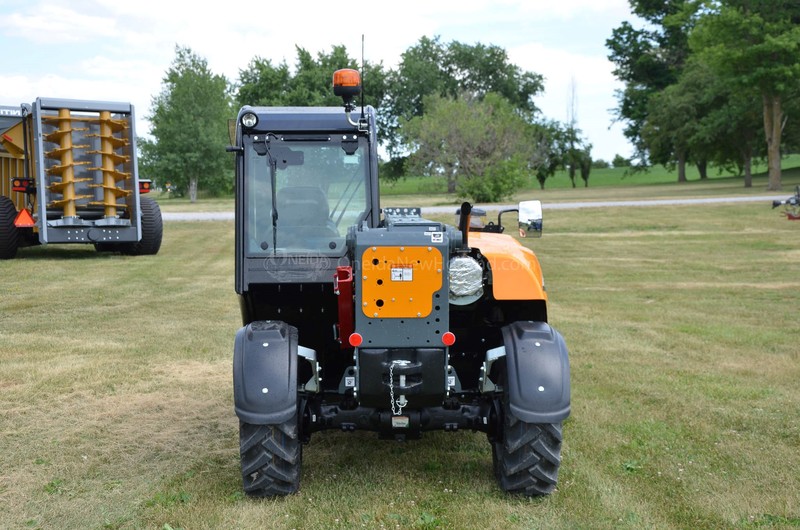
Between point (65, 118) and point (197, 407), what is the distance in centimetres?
1019

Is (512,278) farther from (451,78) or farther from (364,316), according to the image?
(451,78)

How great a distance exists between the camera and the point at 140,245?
18.5m

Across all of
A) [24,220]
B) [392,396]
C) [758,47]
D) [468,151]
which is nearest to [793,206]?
[468,151]

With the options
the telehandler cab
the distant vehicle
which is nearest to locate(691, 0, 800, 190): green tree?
the distant vehicle

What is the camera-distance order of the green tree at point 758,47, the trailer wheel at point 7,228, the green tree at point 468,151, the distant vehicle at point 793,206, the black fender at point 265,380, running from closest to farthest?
the black fender at point 265,380, the trailer wheel at point 7,228, the distant vehicle at point 793,206, the green tree at point 468,151, the green tree at point 758,47

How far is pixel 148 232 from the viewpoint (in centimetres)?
1827

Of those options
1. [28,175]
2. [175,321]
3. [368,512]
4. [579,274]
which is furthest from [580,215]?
[368,512]

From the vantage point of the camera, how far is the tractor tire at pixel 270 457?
477cm

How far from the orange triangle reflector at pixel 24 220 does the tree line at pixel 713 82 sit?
33.2 metres

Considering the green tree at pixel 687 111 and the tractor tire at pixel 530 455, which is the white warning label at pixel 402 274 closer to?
the tractor tire at pixel 530 455

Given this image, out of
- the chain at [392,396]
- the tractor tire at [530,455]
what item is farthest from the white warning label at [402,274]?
the tractor tire at [530,455]

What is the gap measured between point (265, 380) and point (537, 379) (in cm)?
140

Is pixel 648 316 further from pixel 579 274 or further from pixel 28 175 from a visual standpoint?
pixel 28 175

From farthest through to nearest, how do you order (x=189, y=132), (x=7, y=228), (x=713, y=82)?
1. (x=713, y=82)
2. (x=189, y=132)
3. (x=7, y=228)
